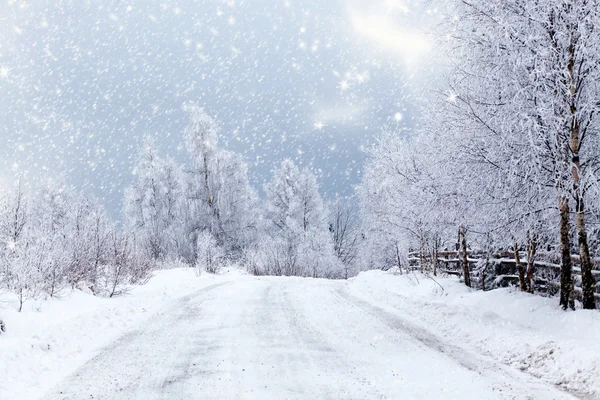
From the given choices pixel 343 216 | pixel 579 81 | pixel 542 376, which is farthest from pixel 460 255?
pixel 343 216

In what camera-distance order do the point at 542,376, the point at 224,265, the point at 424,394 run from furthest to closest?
the point at 224,265 → the point at 542,376 → the point at 424,394

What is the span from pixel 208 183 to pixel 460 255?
23698mm

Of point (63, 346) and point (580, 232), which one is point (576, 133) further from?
point (63, 346)

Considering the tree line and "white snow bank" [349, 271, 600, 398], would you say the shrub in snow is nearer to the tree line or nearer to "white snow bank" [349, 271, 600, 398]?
the tree line

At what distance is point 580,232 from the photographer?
7.71 m

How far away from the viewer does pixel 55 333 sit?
7.71 meters

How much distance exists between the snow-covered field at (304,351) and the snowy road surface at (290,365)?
19 mm

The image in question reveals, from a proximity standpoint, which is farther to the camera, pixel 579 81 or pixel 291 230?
→ pixel 291 230

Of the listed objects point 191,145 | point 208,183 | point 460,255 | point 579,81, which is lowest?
point 460,255

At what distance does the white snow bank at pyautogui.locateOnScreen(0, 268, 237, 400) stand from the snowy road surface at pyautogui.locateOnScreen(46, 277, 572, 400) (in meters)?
0.33

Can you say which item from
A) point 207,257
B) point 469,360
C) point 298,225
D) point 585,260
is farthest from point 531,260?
point 298,225

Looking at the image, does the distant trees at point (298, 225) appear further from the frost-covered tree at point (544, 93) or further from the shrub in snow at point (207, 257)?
the frost-covered tree at point (544, 93)

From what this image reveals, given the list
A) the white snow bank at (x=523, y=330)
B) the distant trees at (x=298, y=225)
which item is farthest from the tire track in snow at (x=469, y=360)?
the distant trees at (x=298, y=225)

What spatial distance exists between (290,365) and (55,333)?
444cm
